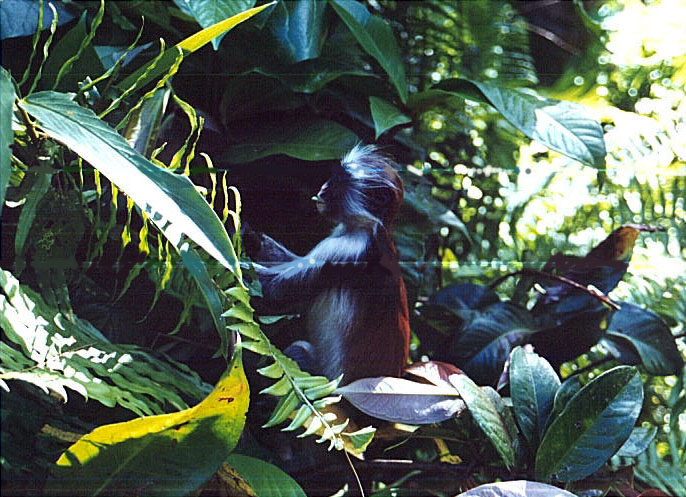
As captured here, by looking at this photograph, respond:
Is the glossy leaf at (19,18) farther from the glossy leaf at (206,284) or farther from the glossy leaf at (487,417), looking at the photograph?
the glossy leaf at (487,417)

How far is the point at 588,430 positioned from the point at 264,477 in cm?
26

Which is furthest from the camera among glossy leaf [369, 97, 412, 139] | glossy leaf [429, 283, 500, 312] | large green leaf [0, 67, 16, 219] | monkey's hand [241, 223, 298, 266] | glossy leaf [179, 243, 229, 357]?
glossy leaf [429, 283, 500, 312]

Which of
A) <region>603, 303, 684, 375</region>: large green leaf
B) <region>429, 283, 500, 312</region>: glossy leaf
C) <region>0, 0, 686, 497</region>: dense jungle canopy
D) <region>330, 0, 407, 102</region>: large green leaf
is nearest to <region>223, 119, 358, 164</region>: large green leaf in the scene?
<region>0, 0, 686, 497</region>: dense jungle canopy

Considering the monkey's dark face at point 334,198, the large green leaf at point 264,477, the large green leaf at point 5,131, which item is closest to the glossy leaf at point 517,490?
the large green leaf at point 264,477

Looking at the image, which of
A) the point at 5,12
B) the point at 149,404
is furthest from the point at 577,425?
the point at 5,12

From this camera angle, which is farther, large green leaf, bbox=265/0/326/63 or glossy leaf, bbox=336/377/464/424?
large green leaf, bbox=265/0/326/63

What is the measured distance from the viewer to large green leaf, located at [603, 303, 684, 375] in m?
0.75

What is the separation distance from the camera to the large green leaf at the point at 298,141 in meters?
0.63

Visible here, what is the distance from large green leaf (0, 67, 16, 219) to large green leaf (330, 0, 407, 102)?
0.43 metres

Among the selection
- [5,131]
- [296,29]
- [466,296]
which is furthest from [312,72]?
[5,131]

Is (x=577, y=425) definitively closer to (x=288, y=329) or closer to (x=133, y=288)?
(x=288, y=329)

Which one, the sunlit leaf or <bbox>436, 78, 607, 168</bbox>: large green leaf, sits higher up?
the sunlit leaf

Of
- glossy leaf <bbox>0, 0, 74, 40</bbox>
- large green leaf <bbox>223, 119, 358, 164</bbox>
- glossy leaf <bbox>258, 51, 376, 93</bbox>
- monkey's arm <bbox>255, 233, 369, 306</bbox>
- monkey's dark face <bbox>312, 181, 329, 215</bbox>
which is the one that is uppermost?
glossy leaf <bbox>0, 0, 74, 40</bbox>

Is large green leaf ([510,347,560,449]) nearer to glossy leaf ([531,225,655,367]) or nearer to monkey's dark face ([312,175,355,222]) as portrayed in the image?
glossy leaf ([531,225,655,367])
